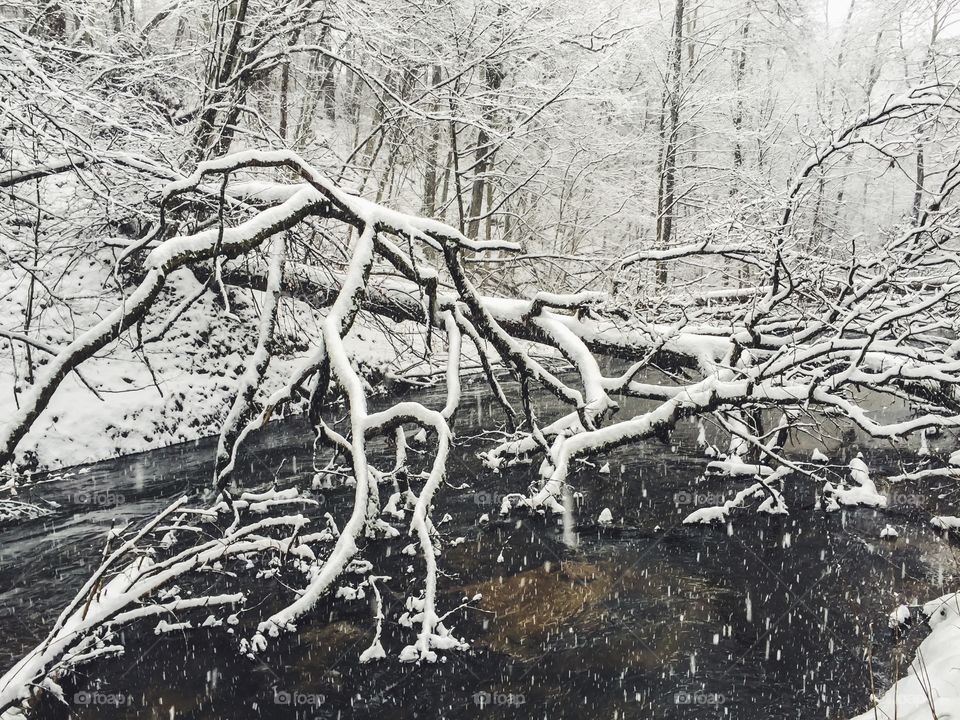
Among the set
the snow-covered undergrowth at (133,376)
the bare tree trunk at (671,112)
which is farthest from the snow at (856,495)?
the bare tree trunk at (671,112)

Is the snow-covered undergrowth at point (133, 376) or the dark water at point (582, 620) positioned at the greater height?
the snow-covered undergrowth at point (133, 376)

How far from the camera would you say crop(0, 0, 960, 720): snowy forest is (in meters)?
3.47

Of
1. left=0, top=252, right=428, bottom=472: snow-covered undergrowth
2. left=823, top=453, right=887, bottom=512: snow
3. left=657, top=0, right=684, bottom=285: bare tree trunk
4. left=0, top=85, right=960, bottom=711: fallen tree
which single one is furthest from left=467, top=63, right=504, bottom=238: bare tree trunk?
left=823, top=453, right=887, bottom=512: snow

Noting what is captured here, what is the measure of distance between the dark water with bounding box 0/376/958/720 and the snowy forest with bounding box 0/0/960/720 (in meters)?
0.03

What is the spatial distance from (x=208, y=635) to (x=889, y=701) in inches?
198

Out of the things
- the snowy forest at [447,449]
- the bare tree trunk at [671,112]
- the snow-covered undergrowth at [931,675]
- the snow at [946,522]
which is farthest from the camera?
the bare tree trunk at [671,112]

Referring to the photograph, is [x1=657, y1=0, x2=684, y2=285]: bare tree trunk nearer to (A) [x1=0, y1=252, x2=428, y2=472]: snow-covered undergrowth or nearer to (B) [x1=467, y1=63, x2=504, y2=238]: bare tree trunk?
(B) [x1=467, y1=63, x2=504, y2=238]: bare tree trunk

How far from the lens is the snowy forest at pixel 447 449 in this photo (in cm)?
347

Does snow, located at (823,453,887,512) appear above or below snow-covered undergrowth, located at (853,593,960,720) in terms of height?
above

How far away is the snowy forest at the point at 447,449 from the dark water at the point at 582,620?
0.03 m

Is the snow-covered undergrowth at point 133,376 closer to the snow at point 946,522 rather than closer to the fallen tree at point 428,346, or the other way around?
the fallen tree at point 428,346

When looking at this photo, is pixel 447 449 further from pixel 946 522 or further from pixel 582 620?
pixel 946 522

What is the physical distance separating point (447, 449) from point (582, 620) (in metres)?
3.21

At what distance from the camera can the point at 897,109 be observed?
533 centimetres
